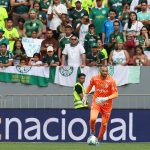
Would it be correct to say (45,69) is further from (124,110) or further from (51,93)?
(124,110)

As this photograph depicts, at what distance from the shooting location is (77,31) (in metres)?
20.3

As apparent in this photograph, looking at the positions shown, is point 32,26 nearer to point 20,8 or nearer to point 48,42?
point 48,42

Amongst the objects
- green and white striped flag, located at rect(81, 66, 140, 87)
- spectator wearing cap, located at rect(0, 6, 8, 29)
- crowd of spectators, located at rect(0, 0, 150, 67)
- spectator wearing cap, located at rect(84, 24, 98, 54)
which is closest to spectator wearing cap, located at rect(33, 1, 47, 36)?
crowd of spectators, located at rect(0, 0, 150, 67)

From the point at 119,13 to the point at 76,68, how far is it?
3.35 m

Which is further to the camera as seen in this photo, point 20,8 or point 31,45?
point 20,8

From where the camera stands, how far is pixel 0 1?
2150 cm

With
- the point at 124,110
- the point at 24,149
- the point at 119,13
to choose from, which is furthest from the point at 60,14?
the point at 24,149

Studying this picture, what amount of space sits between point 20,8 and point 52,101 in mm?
5327

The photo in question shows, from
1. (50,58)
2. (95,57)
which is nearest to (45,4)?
(50,58)

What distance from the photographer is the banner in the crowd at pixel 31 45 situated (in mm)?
19688

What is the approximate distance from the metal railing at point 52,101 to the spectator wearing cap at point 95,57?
1.93 m

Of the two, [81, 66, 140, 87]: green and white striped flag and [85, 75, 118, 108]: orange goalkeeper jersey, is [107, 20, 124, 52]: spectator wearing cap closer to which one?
[81, 66, 140, 87]: green and white striped flag

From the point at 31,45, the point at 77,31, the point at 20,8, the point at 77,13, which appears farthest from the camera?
the point at 20,8

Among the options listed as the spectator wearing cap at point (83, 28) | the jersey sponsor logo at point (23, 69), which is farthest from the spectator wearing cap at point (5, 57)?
the spectator wearing cap at point (83, 28)
